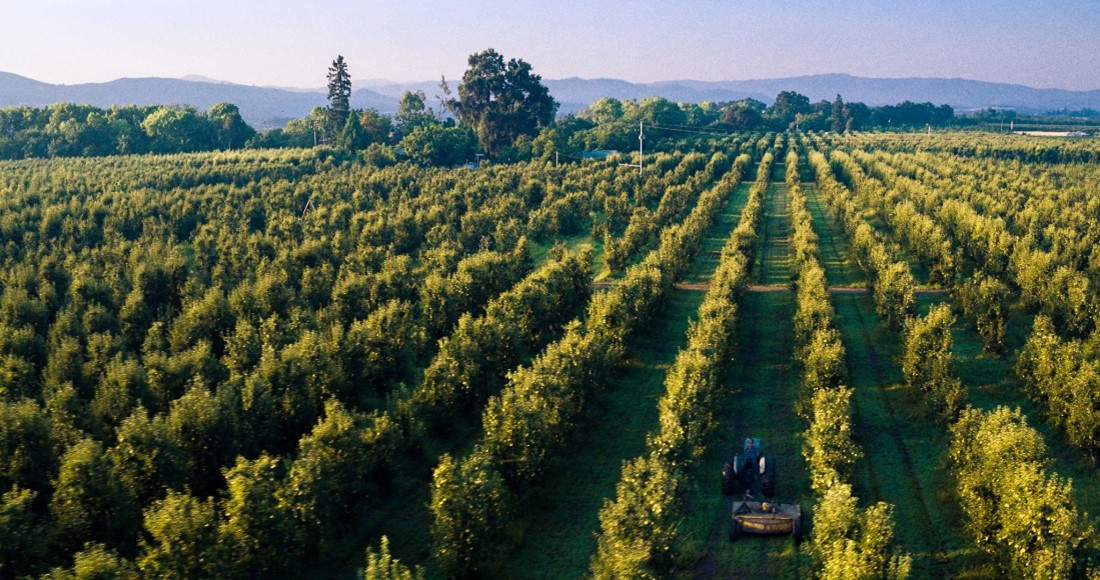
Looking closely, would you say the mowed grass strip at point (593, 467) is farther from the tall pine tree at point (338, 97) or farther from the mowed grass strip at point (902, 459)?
the tall pine tree at point (338, 97)

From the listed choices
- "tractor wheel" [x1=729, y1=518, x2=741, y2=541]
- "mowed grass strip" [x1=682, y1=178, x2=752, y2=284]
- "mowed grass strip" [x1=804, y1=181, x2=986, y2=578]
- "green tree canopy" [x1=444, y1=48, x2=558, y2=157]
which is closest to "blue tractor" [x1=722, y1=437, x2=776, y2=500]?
"tractor wheel" [x1=729, y1=518, x2=741, y2=541]

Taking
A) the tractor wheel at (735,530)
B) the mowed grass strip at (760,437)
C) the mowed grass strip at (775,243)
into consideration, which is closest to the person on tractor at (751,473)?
the mowed grass strip at (760,437)

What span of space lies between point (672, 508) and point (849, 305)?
108 ft

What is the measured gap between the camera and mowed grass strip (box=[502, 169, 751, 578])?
21516mm

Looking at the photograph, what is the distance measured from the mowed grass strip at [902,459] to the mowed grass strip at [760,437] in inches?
101

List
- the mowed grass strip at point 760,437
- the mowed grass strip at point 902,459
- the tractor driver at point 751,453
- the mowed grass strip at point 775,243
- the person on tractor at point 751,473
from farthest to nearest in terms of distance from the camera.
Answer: the mowed grass strip at point 775,243
the tractor driver at point 751,453
the person on tractor at point 751,473
the mowed grass strip at point 902,459
the mowed grass strip at point 760,437

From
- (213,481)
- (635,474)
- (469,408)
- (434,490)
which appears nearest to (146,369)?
(213,481)

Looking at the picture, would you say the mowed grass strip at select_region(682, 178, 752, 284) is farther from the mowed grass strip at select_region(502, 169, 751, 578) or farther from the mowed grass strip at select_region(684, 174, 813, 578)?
the mowed grass strip at select_region(502, 169, 751, 578)

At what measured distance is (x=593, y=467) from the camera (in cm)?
2667

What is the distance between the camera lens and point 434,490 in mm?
20016

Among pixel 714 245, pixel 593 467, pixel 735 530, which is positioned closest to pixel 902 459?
pixel 735 530

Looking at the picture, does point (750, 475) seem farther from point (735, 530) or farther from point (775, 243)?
point (775, 243)

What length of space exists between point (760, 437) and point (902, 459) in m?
5.19

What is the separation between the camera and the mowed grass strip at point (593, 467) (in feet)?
70.6
